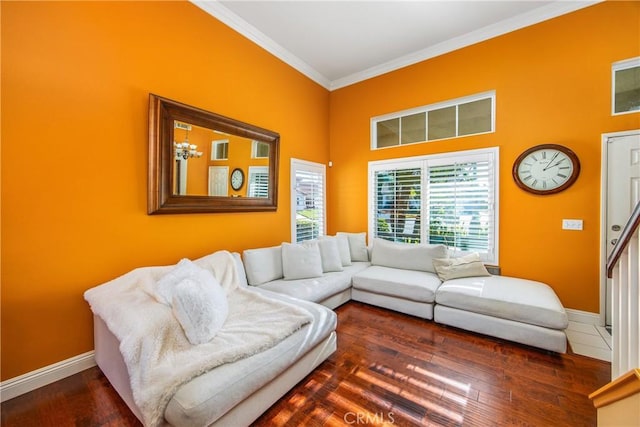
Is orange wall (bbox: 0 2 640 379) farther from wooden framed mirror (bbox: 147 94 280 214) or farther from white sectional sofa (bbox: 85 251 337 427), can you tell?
white sectional sofa (bbox: 85 251 337 427)

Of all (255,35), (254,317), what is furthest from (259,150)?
(254,317)

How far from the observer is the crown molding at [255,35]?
2836mm

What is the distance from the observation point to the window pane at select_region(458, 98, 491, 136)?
337 centimetres

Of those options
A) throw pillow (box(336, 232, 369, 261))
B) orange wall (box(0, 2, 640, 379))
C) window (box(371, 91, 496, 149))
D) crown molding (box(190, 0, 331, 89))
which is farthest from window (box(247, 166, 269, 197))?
window (box(371, 91, 496, 149))

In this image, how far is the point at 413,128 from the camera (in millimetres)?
3939

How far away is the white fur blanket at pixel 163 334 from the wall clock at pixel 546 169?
3.10 m

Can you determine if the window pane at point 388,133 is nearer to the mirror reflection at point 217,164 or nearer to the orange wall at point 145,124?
the orange wall at point 145,124

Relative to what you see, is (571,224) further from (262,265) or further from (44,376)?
(44,376)

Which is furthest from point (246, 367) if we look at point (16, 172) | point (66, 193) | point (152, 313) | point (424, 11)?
point (424, 11)

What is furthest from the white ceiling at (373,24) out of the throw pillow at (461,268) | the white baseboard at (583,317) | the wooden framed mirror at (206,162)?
the white baseboard at (583,317)

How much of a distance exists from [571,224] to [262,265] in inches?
139

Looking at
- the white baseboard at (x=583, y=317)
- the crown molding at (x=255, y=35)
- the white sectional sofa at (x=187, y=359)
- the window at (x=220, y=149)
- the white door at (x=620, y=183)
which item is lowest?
the white baseboard at (x=583, y=317)

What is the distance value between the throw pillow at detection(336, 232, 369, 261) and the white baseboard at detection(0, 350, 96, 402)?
126 inches

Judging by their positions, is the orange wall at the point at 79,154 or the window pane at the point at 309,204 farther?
the window pane at the point at 309,204
